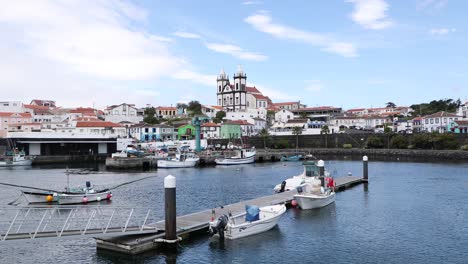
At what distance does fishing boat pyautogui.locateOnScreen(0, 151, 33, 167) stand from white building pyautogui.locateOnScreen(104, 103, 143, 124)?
50419 mm

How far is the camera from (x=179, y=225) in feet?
72.1

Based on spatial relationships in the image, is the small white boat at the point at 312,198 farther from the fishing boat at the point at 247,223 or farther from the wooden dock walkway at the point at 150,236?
the fishing boat at the point at 247,223

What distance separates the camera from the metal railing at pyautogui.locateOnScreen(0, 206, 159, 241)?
59.5 ft

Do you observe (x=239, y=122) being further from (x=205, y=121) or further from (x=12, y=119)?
(x=12, y=119)

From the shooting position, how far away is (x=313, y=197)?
94.5ft

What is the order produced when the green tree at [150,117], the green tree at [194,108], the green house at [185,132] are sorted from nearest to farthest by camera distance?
1. the green house at [185,132]
2. the green tree at [150,117]
3. the green tree at [194,108]

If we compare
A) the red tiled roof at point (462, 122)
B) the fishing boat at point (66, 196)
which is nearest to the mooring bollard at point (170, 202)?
the fishing boat at point (66, 196)

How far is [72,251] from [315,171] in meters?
21.3

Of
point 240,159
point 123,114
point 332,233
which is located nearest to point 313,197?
point 332,233

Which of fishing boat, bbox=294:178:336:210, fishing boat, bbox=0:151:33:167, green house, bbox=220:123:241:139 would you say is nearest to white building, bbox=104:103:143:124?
green house, bbox=220:123:241:139

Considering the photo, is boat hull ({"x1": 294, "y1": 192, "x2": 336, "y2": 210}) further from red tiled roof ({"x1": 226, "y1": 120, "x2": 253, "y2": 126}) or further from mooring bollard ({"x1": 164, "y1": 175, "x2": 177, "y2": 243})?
red tiled roof ({"x1": 226, "y1": 120, "x2": 253, "y2": 126})

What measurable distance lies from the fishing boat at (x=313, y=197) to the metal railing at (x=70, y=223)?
31.7 feet

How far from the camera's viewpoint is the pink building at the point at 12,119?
102 meters

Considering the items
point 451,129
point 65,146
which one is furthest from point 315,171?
point 451,129
